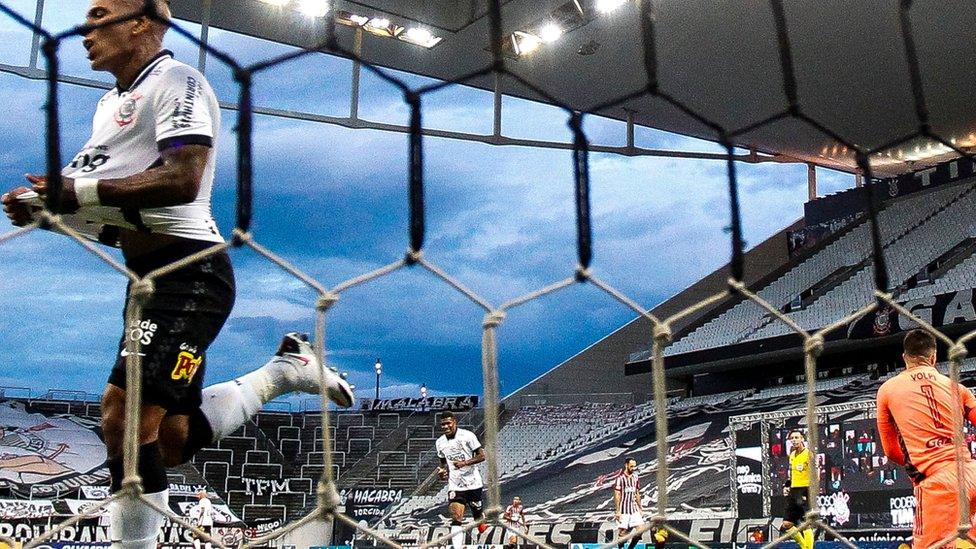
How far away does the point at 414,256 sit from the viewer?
1932mm

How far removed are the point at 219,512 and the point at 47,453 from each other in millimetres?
3898

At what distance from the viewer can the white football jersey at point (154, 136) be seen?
2156mm

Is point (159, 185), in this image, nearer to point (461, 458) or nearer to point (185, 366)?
point (185, 366)

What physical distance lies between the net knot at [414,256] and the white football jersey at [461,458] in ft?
23.3

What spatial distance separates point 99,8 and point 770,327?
18.6m

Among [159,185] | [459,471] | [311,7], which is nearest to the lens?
[159,185]

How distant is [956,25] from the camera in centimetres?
1429

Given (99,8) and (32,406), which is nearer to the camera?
(99,8)

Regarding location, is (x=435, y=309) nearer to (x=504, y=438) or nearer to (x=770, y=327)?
(x=504, y=438)

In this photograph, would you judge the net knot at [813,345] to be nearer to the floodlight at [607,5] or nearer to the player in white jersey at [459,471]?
the player in white jersey at [459,471]

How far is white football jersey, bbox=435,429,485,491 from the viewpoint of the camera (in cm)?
892

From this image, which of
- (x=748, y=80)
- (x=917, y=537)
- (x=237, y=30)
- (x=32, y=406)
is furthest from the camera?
(x=32, y=406)

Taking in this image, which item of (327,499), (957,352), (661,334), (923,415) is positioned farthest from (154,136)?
(923,415)

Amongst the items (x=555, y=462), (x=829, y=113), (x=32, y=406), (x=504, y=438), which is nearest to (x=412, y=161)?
(x=829, y=113)
